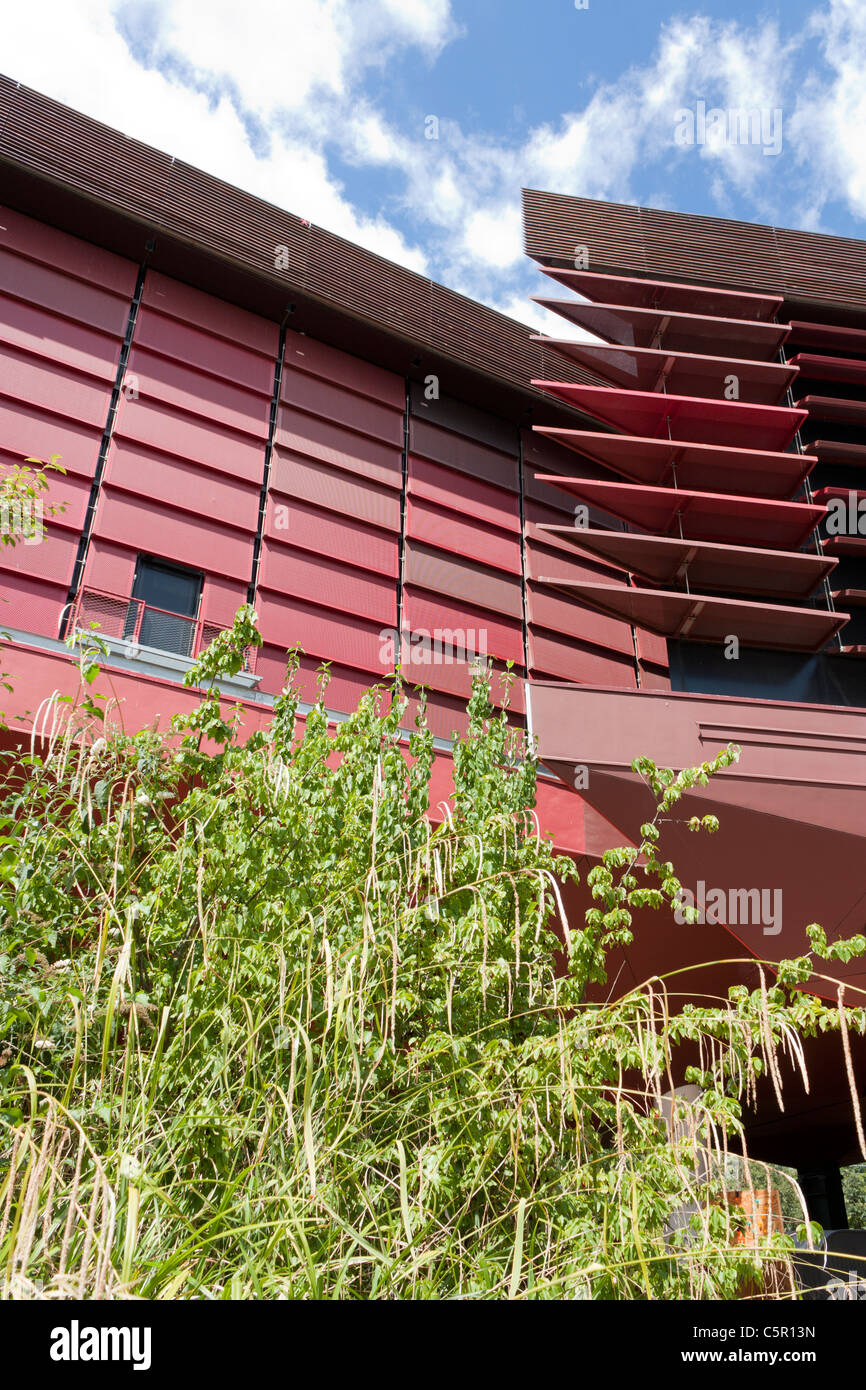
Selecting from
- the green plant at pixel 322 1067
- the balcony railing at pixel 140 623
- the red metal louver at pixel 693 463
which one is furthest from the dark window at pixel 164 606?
the green plant at pixel 322 1067

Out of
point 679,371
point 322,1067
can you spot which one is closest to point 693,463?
point 679,371

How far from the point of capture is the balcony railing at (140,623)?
371 inches

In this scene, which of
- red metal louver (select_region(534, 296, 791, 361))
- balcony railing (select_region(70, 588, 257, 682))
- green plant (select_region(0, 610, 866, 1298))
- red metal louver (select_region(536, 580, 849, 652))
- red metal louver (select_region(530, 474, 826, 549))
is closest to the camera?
green plant (select_region(0, 610, 866, 1298))

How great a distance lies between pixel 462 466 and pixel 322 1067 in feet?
39.0

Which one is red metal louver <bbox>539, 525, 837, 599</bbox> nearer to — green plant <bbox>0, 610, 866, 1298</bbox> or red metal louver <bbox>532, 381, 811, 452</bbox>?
red metal louver <bbox>532, 381, 811, 452</bbox>

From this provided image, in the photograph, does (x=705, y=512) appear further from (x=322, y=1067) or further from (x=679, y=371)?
(x=322, y=1067)

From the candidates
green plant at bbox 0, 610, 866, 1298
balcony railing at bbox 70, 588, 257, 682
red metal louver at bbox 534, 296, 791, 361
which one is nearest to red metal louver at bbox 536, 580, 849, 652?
red metal louver at bbox 534, 296, 791, 361

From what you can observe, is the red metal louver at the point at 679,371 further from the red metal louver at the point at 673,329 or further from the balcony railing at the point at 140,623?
the balcony railing at the point at 140,623

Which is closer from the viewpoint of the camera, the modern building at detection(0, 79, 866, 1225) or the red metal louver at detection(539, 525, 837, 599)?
the modern building at detection(0, 79, 866, 1225)

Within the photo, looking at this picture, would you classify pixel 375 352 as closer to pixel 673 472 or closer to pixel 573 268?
pixel 573 268

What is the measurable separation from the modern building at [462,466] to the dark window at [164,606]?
3 cm

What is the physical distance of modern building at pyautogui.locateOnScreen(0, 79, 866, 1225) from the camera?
9.48m
